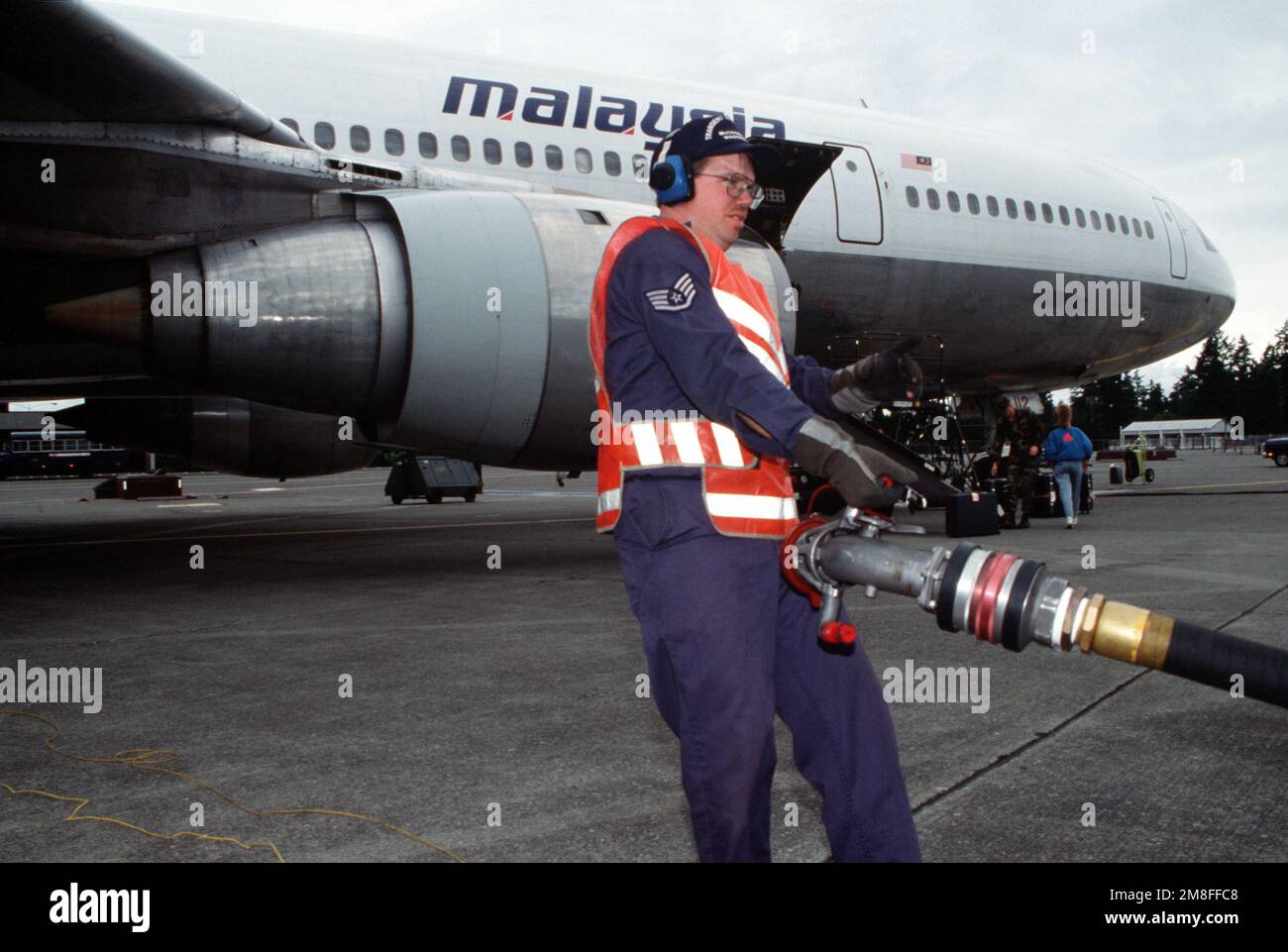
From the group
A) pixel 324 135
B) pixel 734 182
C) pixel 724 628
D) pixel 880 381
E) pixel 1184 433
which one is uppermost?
pixel 1184 433

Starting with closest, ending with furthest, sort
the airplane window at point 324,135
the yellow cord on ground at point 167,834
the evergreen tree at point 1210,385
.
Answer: the yellow cord on ground at point 167,834
the airplane window at point 324,135
the evergreen tree at point 1210,385

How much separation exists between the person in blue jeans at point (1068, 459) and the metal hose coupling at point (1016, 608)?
11.1 m

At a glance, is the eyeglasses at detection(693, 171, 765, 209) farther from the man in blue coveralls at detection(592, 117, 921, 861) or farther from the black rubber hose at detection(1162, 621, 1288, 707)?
the black rubber hose at detection(1162, 621, 1288, 707)

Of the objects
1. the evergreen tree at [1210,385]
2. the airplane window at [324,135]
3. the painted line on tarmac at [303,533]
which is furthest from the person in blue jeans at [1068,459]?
the evergreen tree at [1210,385]

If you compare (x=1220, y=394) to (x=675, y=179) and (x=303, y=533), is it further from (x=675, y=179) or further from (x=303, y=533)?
(x=675, y=179)

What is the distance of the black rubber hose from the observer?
1371 millimetres

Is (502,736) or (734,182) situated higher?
(734,182)

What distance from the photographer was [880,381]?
2369mm

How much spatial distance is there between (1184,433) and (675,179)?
126327 mm

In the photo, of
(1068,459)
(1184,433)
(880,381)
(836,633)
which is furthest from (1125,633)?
(1184,433)

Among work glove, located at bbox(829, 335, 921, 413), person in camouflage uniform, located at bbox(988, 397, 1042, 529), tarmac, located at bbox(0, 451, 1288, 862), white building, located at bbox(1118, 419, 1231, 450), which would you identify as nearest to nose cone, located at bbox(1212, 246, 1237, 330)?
person in camouflage uniform, located at bbox(988, 397, 1042, 529)

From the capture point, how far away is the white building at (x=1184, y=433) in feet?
358

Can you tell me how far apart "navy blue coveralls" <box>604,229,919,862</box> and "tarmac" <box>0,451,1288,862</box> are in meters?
0.42

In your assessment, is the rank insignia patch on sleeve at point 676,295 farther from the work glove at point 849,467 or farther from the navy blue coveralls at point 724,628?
the work glove at point 849,467
